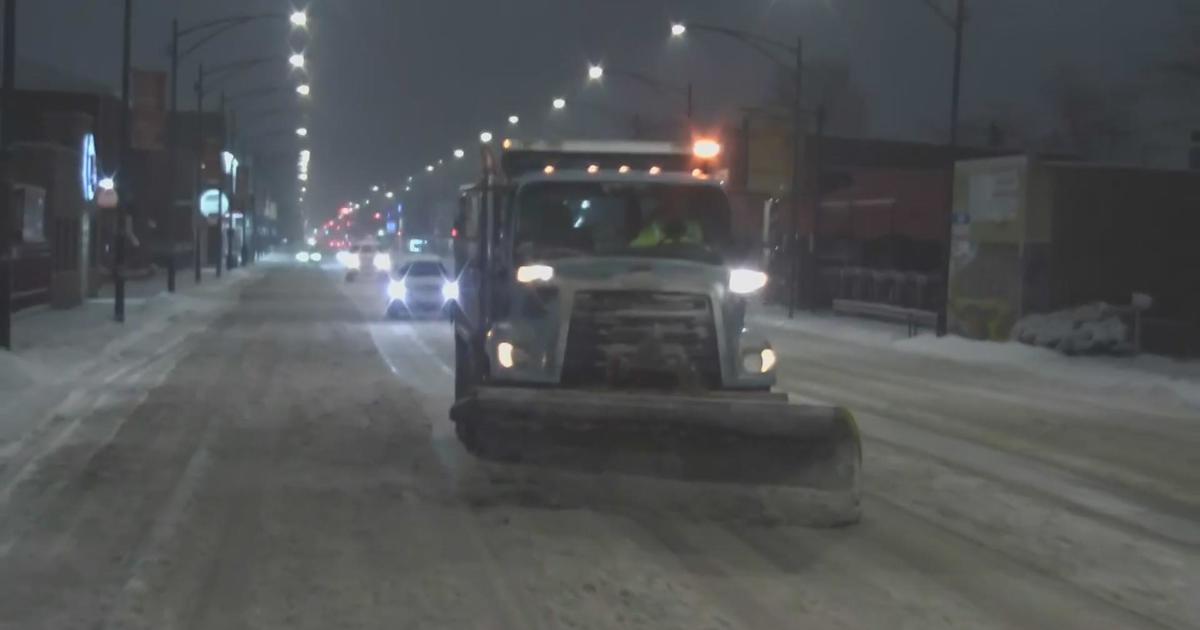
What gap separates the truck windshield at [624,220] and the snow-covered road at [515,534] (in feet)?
7.10

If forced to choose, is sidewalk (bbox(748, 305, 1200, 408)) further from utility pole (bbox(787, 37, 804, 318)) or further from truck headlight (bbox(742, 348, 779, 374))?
truck headlight (bbox(742, 348, 779, 374))

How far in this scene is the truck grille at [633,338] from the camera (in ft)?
46.1

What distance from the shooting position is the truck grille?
1405 centimetres

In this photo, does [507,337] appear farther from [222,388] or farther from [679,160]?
[222,388]

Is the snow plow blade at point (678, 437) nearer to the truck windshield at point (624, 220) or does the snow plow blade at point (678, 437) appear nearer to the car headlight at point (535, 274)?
the car headlight at point (535, 274)

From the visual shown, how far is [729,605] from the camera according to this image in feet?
32.1

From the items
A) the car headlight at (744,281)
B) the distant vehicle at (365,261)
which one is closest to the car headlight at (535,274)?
the car headlight at (744,281)

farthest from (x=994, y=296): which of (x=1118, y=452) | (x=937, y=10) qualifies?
(x=1118, y=452)

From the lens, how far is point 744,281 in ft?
48.0

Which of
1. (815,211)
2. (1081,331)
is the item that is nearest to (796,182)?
(815,211)

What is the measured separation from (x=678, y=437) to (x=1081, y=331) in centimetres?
2247

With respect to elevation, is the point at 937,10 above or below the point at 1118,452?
above

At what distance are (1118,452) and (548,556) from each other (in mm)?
9144

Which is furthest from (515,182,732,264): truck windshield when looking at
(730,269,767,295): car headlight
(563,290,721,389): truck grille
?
(563,290,721,389): truck grille
